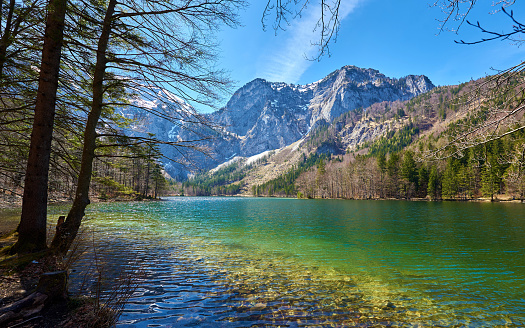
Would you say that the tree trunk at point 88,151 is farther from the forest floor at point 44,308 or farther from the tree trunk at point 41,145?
the forest floor at point 44,308

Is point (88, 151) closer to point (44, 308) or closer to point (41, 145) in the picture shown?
point (41, 145)

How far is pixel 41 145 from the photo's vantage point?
5.35 m

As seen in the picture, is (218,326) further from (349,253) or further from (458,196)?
(458,196)

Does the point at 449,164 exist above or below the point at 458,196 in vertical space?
above

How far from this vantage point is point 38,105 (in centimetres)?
537

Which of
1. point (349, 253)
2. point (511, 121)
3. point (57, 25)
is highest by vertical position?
point (57, 25)

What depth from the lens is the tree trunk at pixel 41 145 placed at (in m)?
5.29

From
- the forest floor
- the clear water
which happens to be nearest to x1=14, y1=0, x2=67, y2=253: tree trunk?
the forest floor

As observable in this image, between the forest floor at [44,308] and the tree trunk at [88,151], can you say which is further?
the tree trunk at [88,151]

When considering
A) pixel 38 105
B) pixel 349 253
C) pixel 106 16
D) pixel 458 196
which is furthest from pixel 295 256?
pixel 458 196

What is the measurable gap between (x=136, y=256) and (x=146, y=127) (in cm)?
537

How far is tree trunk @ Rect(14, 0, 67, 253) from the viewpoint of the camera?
208 inches

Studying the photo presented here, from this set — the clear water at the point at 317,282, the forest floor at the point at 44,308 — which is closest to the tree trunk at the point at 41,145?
the forest floor at the point at 44,308

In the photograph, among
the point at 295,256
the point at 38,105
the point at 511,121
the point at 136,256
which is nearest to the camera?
the point at 511,121
